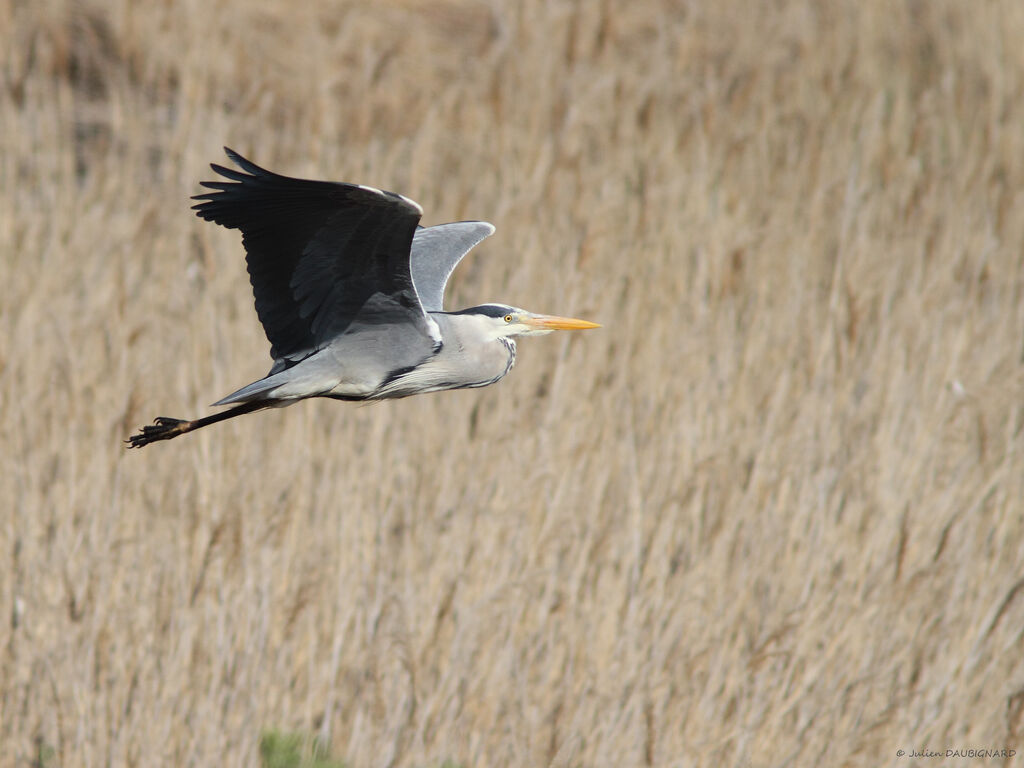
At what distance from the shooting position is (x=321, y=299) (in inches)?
101

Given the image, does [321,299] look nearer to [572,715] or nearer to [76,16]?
[572,715]

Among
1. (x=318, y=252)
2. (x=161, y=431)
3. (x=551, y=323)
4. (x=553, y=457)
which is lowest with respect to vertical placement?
(x=553, y=457)

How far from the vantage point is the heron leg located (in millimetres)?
2564

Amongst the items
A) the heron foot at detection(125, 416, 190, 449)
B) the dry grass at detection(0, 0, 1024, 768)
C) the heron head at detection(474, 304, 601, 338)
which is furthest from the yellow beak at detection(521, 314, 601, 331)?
the heron foot at detection(125, 416, 190, 449)

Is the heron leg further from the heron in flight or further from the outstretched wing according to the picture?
the outstretched wing

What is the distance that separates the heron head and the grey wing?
0.59ft

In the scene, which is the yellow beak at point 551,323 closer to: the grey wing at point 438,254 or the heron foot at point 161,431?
the grey wing at point 438,254

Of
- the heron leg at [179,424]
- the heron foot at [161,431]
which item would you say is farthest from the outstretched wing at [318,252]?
the heron foot at [161,431]

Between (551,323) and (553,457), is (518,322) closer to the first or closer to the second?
(551,323)

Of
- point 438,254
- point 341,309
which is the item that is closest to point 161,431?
point 341,309

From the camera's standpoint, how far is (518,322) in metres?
2.90

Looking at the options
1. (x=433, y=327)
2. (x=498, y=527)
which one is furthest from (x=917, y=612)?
(x=433, y=327)

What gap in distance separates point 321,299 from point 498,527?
0.99 meters

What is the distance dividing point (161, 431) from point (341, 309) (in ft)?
1.81
